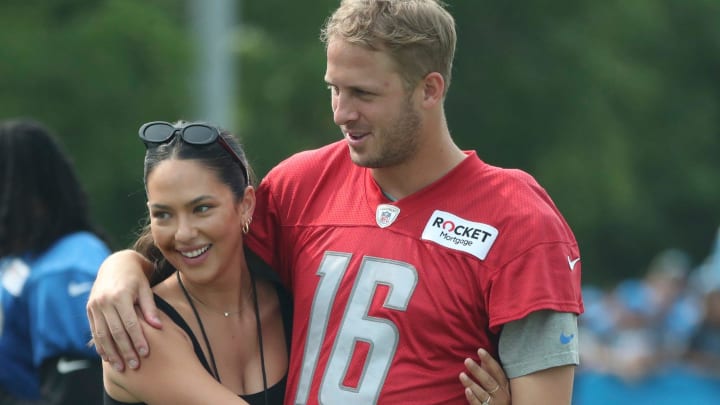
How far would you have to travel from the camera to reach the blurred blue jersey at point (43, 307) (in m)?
5.45

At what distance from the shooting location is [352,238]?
445 centimetres

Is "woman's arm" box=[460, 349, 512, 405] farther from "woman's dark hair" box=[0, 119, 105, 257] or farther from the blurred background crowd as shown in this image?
the blurred background crowd

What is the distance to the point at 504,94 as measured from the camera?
18734mm

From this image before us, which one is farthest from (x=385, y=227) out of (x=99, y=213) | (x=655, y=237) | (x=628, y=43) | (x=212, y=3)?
(x=655, y=237)

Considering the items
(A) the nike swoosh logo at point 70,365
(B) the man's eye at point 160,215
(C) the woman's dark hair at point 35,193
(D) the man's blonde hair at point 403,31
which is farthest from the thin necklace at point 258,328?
(C) the woman's dark hair at point 35,193

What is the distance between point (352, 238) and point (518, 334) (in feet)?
2.07

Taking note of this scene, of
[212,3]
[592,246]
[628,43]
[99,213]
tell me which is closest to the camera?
[212,3]

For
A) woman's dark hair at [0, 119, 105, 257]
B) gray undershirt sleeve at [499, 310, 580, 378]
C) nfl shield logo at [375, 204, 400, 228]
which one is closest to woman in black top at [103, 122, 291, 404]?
nfl shield logo at [375, 204, 400, 228]

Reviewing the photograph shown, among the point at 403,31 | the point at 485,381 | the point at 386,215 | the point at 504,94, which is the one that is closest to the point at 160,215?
the point at 386,215

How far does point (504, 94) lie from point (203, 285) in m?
14.6

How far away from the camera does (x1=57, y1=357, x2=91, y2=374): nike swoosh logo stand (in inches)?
216

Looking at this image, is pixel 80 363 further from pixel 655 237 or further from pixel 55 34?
pixel 655 237

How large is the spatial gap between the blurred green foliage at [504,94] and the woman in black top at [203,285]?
22.2 ft

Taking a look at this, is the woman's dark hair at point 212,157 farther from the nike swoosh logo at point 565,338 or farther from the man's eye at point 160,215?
the nike swoosh logo at point 565,338
